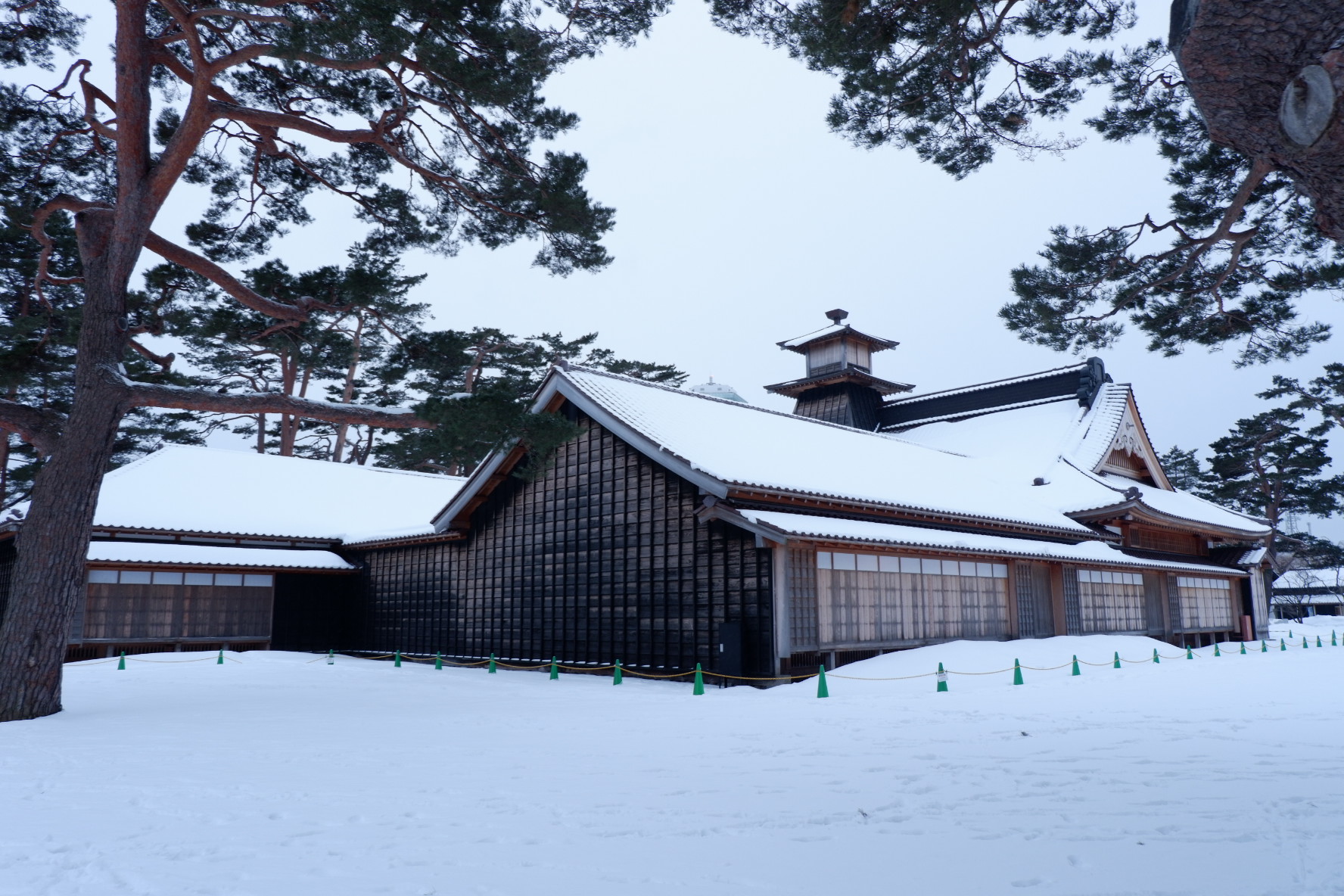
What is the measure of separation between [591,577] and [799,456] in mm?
5306

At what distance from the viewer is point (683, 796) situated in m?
6.39

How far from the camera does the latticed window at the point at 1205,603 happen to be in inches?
A: 1031

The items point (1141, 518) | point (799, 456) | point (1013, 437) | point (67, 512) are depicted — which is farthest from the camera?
point (1013, 437)

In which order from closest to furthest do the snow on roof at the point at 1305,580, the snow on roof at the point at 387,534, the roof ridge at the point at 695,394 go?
the roof ridge at the point at 695,394 → the snow on roof at the point at 387,534 → the snow on roof at the point at 1305,580

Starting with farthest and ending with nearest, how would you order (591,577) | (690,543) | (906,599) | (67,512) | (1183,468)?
(1183,468) < (591,577) < (906,599) < (690,543) < (67,512)

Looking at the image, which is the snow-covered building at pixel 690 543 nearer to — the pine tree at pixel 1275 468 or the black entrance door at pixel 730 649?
the black entrance door at pixel 730 649

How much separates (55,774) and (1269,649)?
28.5 m

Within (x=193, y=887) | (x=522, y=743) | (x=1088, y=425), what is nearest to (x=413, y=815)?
(x=193, y=887)

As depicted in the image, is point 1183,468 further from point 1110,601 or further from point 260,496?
point 260,496

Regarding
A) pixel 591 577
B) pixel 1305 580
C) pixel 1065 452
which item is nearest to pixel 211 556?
pixel 591 577

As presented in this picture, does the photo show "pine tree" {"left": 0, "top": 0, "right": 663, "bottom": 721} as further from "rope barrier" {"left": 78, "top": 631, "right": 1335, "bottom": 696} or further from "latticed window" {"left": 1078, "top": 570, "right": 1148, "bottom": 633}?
"latticed window" {"left": 1078, "top": 570, "right": 1148, "bottom": 633}

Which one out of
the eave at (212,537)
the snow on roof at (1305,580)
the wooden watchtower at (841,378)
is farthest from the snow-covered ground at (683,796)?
the snow on roof at (1305,580)

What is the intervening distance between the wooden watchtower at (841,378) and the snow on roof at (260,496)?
14.2 m

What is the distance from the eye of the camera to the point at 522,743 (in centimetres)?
898
